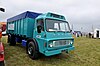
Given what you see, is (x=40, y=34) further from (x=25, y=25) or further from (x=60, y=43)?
(x=25, y=25)

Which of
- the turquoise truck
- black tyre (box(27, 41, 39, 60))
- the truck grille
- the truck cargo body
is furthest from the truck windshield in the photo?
the truck cargo body

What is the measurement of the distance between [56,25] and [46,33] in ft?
3.83

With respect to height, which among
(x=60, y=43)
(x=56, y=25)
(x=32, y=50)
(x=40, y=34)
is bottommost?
(x=32, y=50)

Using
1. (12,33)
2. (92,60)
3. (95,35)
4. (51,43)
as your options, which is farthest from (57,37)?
(95,35)

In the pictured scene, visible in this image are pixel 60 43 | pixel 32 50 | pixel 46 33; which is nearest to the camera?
pixel 46 33

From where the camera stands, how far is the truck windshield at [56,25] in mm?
8922

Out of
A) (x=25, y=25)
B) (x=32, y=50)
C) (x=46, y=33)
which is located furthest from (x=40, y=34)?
(x=25, y=25)

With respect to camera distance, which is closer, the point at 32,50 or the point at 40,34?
the point at 40,34

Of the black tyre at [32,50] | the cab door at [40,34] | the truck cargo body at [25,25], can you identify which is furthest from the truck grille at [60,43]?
the truck cargo body at [25,25]

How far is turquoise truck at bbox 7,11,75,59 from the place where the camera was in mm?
8523

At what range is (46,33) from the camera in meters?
8.51

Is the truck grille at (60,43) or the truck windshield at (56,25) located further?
the truck windshield at (56,25)

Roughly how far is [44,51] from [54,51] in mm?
547

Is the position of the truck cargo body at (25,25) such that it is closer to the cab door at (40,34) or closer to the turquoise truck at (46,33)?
the turquoise truck at (46,33)
